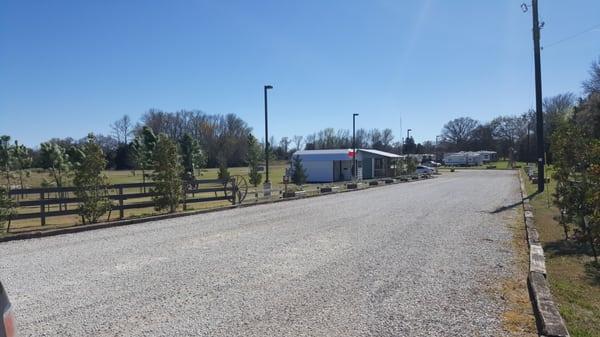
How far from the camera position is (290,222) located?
13.1m

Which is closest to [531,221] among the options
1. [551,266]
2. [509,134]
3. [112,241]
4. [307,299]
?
[551,266]

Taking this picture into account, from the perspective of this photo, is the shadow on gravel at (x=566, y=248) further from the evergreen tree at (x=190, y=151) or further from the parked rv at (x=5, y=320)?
the evergreen tree at (x=190, y=151)

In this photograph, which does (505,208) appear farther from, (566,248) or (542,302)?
(542,302)

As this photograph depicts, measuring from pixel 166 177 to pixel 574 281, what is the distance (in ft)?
41.6

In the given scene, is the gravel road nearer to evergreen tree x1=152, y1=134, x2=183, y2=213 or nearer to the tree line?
the tree line

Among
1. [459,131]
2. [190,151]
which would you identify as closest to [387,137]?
[459,131]

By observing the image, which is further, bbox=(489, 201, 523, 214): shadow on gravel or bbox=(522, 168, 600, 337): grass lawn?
bbox=(489, 201, 523, 214): shadow on gravel

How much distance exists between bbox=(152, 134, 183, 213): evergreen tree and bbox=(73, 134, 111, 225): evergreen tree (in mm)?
2329

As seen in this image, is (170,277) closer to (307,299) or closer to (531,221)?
(307,299)

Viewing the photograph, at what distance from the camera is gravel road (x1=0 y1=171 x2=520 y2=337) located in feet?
15.5

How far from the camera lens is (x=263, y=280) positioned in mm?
6488

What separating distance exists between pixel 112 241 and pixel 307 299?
20.1ft

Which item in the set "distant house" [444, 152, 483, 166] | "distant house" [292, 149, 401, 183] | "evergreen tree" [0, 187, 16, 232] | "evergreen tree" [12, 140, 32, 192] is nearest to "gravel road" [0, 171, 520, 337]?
"evergreen tree" [0, 187, 16, 232]

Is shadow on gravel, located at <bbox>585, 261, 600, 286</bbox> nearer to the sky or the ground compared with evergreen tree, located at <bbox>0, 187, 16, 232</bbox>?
nearer to the ground
